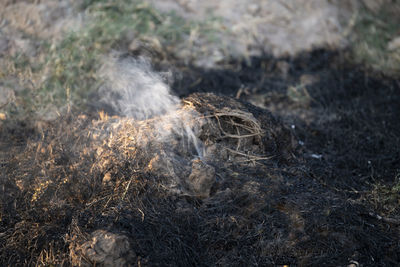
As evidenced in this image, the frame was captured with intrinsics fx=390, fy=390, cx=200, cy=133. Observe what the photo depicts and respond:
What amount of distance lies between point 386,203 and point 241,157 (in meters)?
1.07

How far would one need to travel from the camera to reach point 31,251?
7.42 feet

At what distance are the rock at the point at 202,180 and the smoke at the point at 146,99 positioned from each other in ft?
0.84

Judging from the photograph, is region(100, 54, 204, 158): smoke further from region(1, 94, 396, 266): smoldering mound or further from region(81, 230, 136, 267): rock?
region(81, 230, 136, 267): rock

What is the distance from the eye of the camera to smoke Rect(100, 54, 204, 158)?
112 inches

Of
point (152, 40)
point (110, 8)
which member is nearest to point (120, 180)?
point (152, 40)

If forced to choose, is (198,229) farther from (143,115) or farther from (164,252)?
(143,115)

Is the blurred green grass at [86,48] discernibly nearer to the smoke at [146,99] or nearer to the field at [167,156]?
the field at [167,156]

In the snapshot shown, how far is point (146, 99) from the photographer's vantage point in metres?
3.31

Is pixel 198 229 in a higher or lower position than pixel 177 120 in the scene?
lower

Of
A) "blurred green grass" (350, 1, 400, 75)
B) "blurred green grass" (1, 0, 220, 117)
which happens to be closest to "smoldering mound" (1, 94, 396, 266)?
"blurred green grass" (1, 0, 220, 117)

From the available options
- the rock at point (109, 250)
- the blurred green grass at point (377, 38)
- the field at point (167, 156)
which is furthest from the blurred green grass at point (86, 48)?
the blurred green grass at point (377, 38)

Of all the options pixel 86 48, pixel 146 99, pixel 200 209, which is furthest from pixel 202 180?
pixel 86 48

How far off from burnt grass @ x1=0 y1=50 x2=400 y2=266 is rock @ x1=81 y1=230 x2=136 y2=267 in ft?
A: 0.11

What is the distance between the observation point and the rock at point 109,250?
2.05 meters
